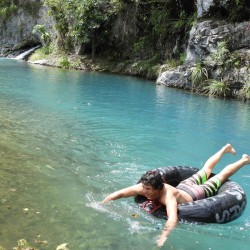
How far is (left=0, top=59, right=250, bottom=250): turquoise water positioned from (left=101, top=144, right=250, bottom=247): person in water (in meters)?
0.26

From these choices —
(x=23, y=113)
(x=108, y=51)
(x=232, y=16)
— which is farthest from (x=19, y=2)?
(x=23, y=113)

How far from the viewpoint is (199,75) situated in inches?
792

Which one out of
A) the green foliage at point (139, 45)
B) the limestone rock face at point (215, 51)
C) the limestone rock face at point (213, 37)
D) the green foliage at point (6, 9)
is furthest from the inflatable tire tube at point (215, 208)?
the green foliage at point (6, 9)

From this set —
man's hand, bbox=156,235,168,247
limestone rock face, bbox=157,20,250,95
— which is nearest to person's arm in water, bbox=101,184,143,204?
man's hand, bbox=156,235,168,247

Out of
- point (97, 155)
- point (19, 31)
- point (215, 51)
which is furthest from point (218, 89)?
point (19, 31)

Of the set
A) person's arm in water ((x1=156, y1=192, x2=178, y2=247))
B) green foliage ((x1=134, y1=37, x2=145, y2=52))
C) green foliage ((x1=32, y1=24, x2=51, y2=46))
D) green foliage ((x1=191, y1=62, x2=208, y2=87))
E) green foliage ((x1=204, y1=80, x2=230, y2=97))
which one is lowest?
person's arm in water ((x1=156, y1=192, x2=178, y2=247))

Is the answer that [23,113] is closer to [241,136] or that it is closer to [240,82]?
[241,136]

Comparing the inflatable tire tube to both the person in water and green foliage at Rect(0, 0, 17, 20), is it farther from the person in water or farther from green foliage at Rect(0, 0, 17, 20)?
green foliage at Rect(0, 0, 17, 20)

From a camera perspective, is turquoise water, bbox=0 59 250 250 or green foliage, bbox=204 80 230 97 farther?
green foliage, bbox=204 80 230 97

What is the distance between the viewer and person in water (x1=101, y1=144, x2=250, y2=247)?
17.8 ft

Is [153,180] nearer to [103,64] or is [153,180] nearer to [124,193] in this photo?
[124,193]

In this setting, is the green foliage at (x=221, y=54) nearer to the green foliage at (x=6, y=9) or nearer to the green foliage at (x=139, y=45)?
Result: the green foliage at (x=139, y=45)

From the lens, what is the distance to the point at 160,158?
895 centimetres

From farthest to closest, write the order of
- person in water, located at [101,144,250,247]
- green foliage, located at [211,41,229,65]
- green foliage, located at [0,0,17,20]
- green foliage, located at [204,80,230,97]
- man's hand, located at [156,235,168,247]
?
green foliage, located at [0,0,17,20] < green foliage, located at [211,41,229,65] < green foliage, located at [204,80,230,97] < person in water, located at [101,144,250,247] < man's hand, located at [156,235,168,247]
